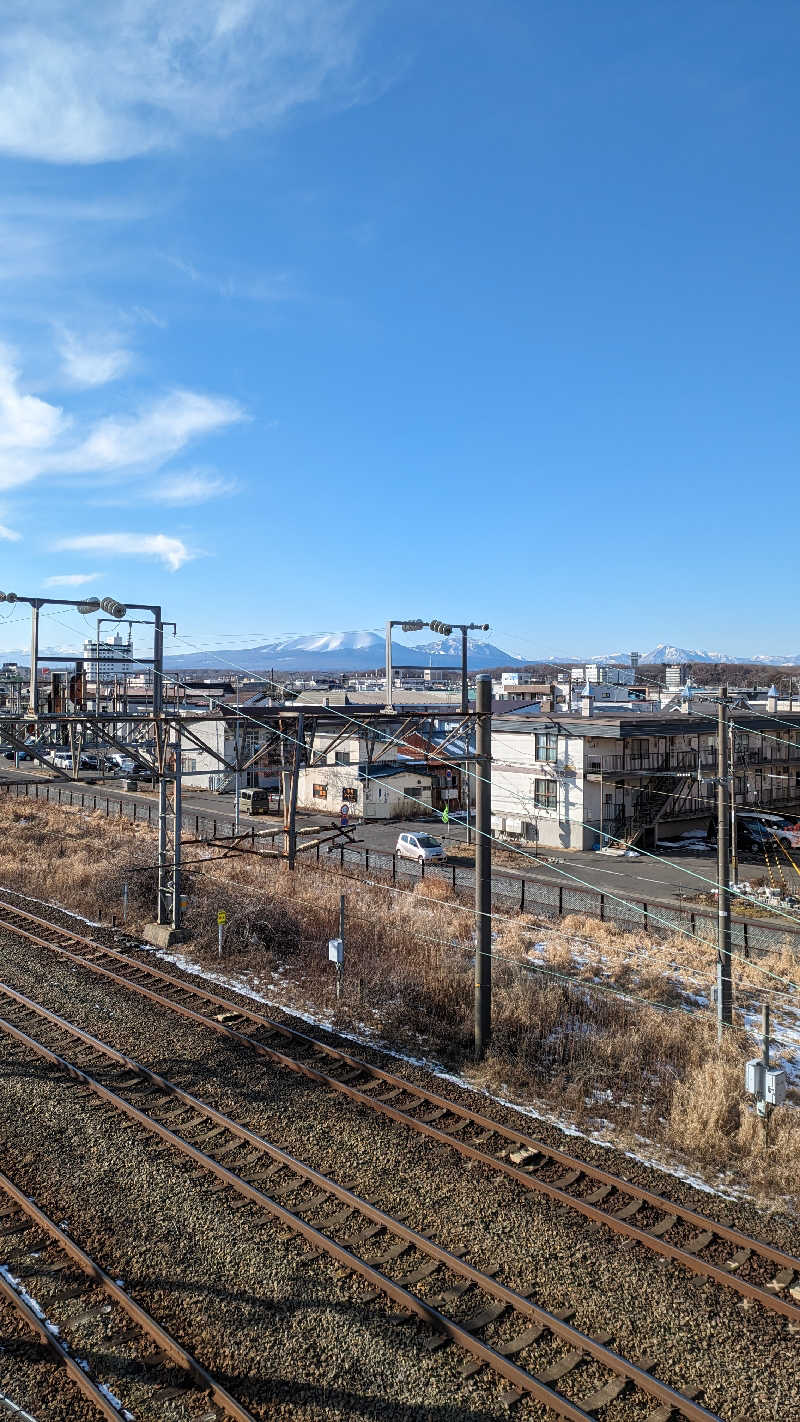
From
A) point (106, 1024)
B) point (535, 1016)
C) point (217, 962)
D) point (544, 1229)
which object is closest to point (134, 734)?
point (217, 962)

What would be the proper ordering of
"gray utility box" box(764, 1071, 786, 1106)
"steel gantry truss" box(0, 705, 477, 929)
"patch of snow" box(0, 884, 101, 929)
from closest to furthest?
1. "gray utility box" box(764, 1071, 786, 1106)
2. "steel gantry truss" box(0, 705, 477, 929)
3. "patch of snow" box(0, 884, 101, 929)

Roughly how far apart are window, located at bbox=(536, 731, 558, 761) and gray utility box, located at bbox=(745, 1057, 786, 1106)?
21.6 m

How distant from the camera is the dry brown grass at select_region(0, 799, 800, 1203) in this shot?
9.20 m

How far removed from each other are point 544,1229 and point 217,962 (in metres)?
9.02

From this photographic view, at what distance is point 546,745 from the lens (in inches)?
1217

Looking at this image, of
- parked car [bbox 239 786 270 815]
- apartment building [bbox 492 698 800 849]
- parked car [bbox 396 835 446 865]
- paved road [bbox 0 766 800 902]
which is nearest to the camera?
paved road [bbox 0 766 800 902]

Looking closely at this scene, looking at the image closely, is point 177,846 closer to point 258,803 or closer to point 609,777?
point 609,777

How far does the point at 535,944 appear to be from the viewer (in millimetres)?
16906

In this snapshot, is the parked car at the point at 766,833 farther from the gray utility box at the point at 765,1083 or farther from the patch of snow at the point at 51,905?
the patch of snow at the point at 51,905

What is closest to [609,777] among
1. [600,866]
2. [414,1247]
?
[600,866]

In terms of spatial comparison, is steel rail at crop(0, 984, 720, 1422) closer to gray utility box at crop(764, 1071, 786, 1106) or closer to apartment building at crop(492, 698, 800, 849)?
gray utility box at crop(764, 1071, 786, 1106)

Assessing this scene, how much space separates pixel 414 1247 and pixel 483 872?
4877 mm

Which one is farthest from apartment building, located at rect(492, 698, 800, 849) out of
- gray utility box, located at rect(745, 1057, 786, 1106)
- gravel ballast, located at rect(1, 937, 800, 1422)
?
gray utility box, located at rect(745, 1057, 786, 1106)

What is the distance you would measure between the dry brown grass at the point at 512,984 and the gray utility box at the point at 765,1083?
277mm
